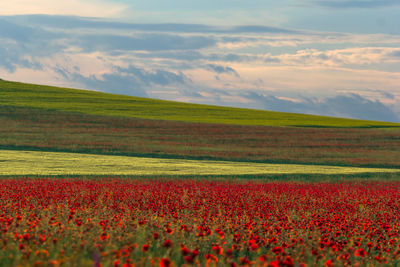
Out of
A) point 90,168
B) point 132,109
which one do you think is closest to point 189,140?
point 90,168

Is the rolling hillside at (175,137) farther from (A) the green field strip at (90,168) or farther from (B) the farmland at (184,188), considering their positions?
(A) the green field strip at (90,168)

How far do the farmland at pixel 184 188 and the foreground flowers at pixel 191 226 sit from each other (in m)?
0.04

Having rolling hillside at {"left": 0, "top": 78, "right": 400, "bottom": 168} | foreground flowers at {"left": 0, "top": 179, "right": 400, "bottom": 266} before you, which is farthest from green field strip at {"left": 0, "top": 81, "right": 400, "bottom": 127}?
foreground flowers at {"left": 0, "top": 179, "right": 400, "bottom": 266}

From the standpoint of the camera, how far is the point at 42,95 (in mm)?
71562

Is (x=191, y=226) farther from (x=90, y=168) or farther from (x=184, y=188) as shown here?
(x=90, y=168)

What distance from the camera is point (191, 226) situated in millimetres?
8445

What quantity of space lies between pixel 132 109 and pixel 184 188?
51.0 metres

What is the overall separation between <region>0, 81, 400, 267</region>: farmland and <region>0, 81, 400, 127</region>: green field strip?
325mm

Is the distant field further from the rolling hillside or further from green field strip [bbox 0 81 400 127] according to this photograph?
green field strip [bbox 0 81 400 127]

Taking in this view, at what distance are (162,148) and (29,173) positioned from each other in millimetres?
15866

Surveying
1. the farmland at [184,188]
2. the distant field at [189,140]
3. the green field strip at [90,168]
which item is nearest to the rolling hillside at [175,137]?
the distant field at [189,140]

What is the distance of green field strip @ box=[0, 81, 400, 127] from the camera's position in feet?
200

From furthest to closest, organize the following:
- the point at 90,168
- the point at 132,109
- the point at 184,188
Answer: the point at 132,109 → the point at 90,168 → the point at 184,188

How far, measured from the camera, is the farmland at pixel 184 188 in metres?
6.23
